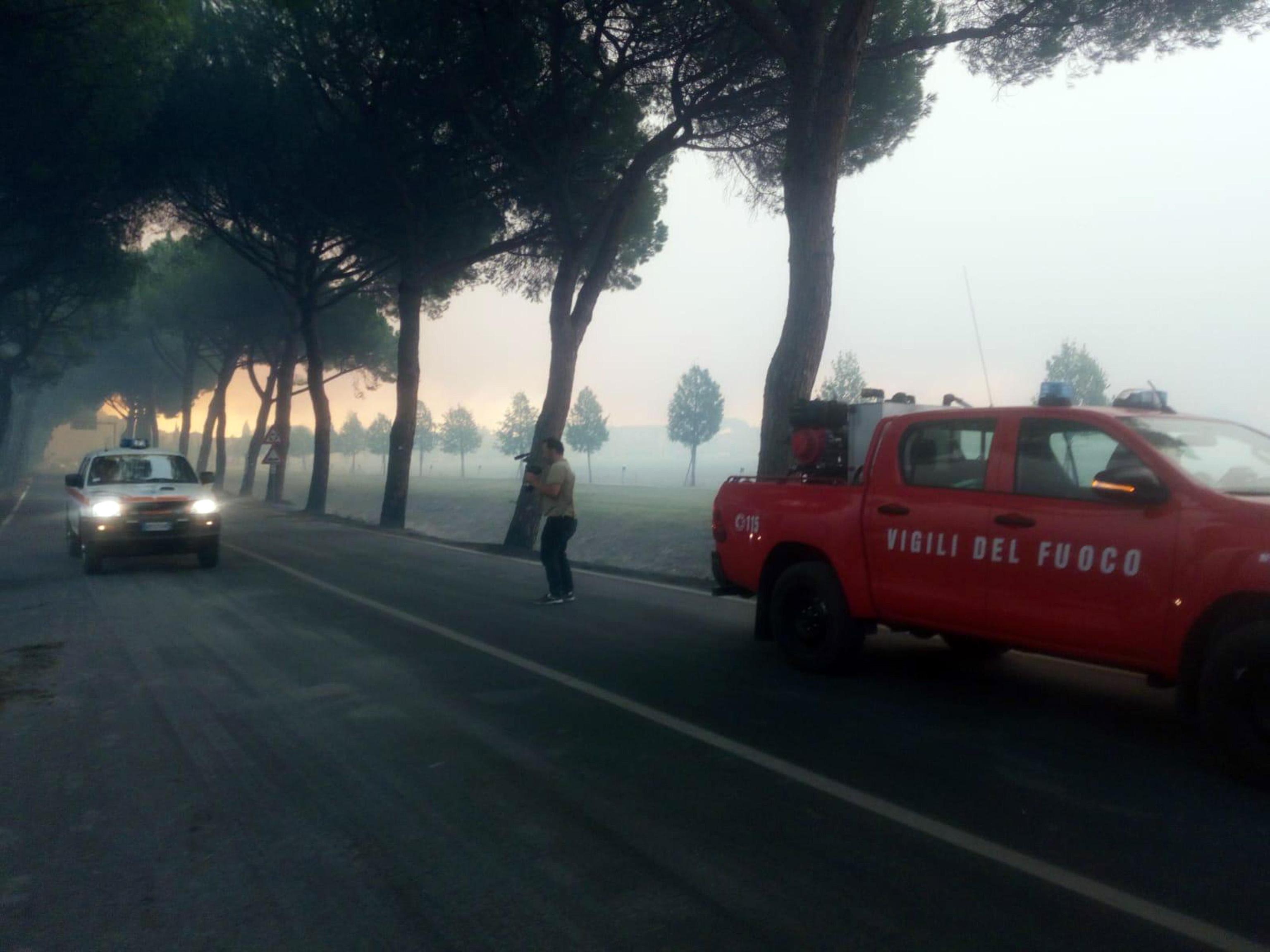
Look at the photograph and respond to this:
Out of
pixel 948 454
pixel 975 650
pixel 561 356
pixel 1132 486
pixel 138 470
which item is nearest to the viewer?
pixel 1132 486

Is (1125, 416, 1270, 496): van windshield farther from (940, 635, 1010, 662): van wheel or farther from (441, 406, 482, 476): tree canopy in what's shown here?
(441, 406, 482, 476): tree canopy

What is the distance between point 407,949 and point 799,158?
12.4m

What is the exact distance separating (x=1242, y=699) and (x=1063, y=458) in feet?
5.54

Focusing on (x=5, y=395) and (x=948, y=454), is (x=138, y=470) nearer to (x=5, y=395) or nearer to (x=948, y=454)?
(x=948, y=454)

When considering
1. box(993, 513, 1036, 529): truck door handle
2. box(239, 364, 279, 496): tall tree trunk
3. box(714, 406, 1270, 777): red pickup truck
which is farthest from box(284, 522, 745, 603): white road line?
box(239, 364, 279, 496): tall tree trunk

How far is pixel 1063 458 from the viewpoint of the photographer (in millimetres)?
6203

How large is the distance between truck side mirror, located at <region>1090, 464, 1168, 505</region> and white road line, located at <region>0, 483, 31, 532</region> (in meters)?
25.3

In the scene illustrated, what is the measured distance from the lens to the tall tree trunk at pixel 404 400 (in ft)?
87.3

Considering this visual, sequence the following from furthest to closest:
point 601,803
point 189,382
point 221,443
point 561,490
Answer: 1. point 221,443
2. point 189,382
3. point 561,490
4. point 601,803

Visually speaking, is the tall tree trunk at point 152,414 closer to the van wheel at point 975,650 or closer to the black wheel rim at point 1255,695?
the van wheel at point 975,650

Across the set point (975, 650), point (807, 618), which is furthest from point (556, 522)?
point (975, 650)

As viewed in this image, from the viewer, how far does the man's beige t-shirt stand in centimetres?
1147

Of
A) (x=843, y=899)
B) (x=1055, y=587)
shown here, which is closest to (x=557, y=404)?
(x=1055, y=587)

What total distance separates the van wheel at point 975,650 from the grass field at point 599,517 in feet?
27.9
